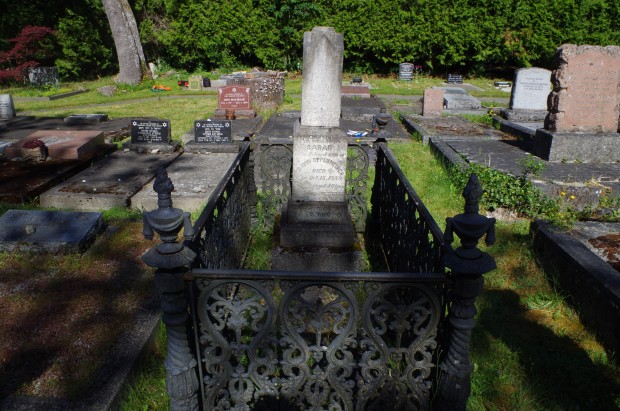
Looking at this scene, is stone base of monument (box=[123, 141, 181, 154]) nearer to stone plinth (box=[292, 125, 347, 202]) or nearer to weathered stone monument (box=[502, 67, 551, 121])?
stone plinth (box=[292, 125, 347, 202])

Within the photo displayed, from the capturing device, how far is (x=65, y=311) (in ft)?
12.9

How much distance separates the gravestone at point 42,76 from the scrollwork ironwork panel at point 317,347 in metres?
23.8

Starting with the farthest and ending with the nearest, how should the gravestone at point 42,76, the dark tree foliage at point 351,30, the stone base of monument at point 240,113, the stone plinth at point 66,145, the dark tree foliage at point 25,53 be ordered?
the dark tree foliage at point 351,30 → the gravestone at point 42,76 → the dark tree foliage at point 25,53 → the stone base of monument at point 240,113 → the stone plinth at point 66,145

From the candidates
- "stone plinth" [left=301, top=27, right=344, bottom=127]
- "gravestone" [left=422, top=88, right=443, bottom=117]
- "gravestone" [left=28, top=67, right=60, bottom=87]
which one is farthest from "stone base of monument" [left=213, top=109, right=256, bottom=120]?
"gravestone" [left=28, top=67, right=60, bottom=87]

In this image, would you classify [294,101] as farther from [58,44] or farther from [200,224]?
[58,44]

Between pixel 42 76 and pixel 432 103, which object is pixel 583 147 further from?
pixel 42 76

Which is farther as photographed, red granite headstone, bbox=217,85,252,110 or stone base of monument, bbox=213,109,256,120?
red granite headstone, bbox=217,85,252,110

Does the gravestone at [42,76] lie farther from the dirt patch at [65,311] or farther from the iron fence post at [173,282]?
the iron fence post at [173,282]

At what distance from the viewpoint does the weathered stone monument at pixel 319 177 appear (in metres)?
4.53

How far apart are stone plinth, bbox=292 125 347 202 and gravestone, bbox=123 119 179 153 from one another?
546cm

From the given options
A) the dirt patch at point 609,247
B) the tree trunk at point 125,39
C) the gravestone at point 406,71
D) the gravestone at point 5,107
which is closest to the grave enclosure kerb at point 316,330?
the dirt patch at point 609,247

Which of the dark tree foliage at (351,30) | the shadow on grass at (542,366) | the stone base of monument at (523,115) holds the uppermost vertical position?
the dark tree foliage at (351,30)

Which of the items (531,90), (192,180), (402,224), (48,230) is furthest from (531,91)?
(48,230)

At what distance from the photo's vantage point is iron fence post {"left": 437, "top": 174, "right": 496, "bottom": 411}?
231 centimetres
